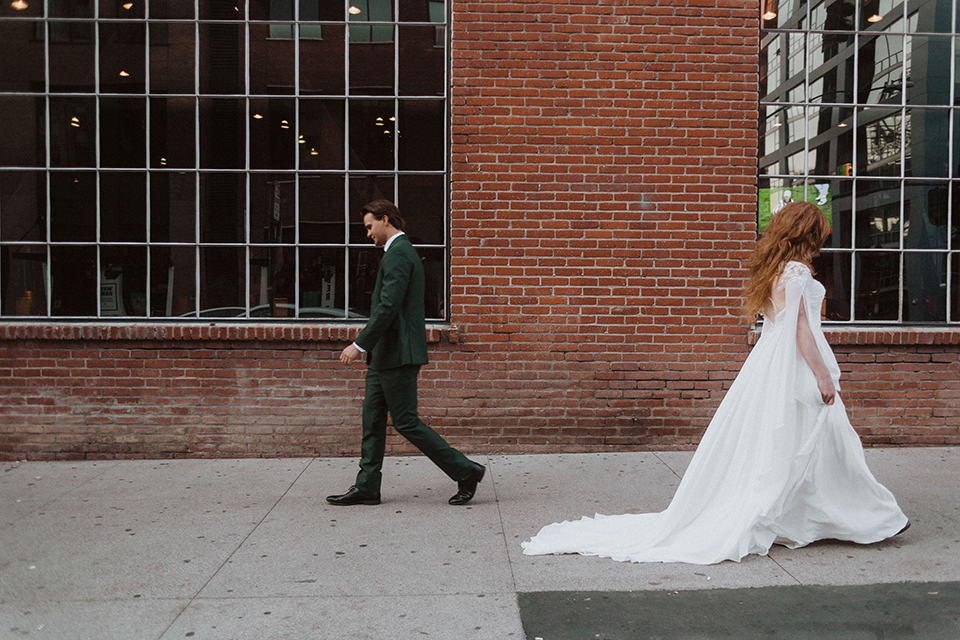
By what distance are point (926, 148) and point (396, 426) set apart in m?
5.23

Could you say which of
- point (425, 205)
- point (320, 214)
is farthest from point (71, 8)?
point (425, 205)

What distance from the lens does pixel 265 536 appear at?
4.56 meters

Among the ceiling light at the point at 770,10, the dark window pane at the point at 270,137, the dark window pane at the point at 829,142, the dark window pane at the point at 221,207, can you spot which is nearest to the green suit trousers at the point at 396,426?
the dark window pane at the point at 221,207

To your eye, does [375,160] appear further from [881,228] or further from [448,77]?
[881,228]

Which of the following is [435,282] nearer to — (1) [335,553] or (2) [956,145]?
(1) [335,553]

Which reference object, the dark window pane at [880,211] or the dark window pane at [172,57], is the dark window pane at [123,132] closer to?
the dark window pane at [172,57]

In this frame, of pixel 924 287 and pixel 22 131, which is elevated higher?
pixel 22 131

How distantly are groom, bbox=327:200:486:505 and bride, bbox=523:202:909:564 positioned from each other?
0.97 m

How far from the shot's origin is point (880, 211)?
6.71m

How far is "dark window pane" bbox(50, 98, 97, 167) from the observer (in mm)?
6520

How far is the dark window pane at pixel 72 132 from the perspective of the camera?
6.52 m

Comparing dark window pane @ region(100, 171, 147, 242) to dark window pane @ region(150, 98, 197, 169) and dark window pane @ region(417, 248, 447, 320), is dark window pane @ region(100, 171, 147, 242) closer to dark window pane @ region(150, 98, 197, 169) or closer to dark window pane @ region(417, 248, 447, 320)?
dark window pane @ region(150, 98, 197, 169)

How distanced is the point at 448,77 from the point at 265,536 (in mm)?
3989

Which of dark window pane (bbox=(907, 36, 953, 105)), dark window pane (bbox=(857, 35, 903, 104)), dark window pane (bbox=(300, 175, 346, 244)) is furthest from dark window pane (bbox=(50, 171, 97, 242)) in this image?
dark window pane (bbox=(907, 36, 953, 105))
